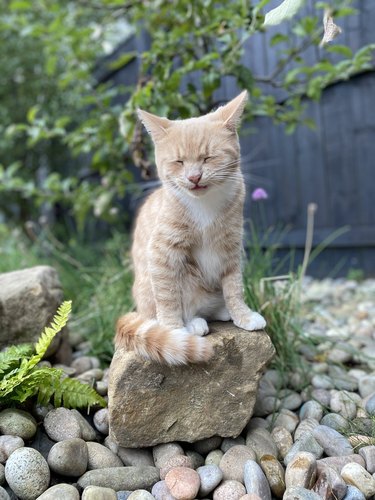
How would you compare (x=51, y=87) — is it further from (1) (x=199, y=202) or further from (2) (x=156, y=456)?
(2) (x=156, y=456)

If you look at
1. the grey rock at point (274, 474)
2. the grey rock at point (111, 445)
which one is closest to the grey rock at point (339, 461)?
the grey rock at point (274, 474)

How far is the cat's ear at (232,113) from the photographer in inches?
67.0

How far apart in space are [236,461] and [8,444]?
2.52 feet

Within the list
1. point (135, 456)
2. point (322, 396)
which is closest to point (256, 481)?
point (135, 456)

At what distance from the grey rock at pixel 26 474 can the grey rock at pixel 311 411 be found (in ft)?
3.41

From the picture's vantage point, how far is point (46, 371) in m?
1.69

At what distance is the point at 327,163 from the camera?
447 cm

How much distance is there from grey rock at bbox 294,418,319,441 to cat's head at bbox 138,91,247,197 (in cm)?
98

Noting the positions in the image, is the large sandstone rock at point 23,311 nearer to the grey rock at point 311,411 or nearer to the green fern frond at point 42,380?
the green fern frond at point 42,380

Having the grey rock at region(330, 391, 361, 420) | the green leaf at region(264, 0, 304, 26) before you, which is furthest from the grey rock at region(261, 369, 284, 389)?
the green leaf at region(264, 0, 304, 26)

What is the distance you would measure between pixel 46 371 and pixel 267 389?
0.97 meters

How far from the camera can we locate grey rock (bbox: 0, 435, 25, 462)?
154cm

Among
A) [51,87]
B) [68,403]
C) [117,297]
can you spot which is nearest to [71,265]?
[117,297]

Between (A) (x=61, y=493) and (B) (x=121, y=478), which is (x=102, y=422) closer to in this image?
(B) (x=121, y=478)
